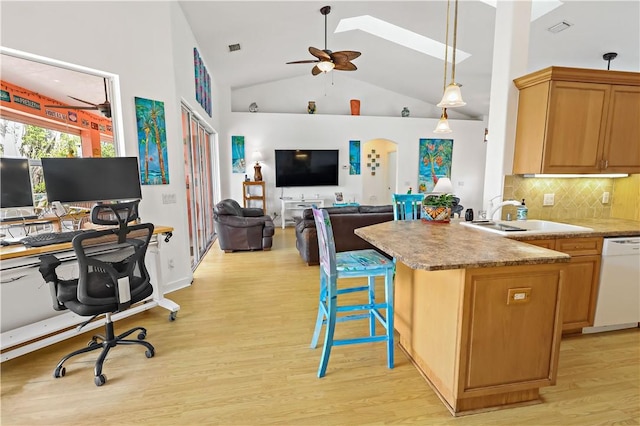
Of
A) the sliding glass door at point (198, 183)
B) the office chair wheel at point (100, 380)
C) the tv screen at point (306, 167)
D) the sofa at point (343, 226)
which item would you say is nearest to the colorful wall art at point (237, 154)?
the sliding glass door at point (198, 183)

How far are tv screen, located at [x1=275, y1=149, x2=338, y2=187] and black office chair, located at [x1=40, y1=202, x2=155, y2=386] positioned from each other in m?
5.31

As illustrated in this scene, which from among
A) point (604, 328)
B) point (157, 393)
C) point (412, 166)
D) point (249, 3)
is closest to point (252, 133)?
point (249, 3)

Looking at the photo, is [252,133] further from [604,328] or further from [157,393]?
[604,328]

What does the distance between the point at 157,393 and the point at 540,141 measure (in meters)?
3.39

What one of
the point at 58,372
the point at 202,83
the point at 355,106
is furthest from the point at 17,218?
the point at 355,106

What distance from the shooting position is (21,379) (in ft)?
6.45

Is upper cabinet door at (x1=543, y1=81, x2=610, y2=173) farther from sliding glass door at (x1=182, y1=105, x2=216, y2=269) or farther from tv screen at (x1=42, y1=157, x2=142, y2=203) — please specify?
sliding glass door at (x1=182, y1=105, x2=216, y2=269)

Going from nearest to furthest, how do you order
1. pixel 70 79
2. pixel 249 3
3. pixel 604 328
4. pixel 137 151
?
pixel 604 328, pixel 70 79, pixel 137 151, pixel 249 3

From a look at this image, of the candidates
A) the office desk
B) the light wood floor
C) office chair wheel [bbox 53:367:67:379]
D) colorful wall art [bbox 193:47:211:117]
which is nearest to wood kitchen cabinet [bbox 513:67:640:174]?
the light wood floor

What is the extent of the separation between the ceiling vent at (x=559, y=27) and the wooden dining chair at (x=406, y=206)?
332 centimetres

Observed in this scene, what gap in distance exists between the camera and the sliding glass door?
4121 mm

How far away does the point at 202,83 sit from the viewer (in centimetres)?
491

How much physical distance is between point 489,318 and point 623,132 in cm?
237

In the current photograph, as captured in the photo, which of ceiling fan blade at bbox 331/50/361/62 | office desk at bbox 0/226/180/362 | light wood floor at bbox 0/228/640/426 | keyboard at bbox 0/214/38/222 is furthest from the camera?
ceiling fan blade at bbox 331/50/361/62
